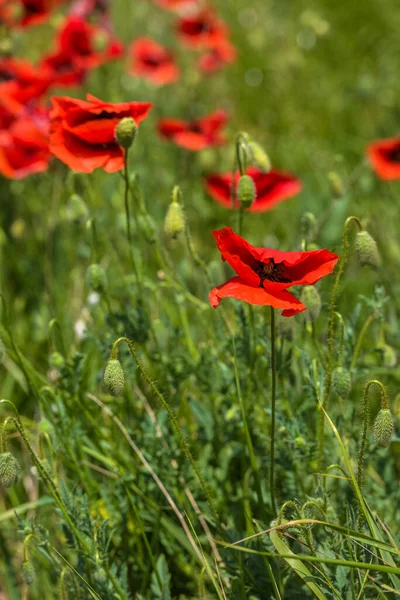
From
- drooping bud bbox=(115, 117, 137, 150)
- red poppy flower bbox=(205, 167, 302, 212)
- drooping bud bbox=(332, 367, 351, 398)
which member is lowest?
drooping bud bbox=(332, 367, 351, 398)

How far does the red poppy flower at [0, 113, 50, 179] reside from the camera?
9.96 ft

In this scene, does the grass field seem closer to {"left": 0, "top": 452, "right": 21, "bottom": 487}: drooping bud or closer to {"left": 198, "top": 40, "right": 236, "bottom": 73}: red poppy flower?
{"left": 0, "top": 452, "right": 21, "bottom": 487}: drooping bud

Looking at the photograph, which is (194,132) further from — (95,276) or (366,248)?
(366,248)

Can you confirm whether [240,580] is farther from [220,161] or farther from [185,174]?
[220,161]

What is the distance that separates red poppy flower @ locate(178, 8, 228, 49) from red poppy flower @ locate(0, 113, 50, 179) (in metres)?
1.44

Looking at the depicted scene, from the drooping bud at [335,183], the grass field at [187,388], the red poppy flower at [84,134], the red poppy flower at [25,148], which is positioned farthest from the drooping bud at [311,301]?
the red poppy flower at [25,148]

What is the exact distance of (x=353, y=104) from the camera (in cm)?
489

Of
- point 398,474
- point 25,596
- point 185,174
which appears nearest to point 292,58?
point 185,174

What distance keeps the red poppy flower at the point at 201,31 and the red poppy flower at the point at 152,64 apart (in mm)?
171

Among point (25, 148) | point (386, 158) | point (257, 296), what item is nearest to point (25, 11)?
point (25, 148)

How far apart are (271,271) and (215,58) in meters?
3.31

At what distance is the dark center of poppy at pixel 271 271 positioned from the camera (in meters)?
1.68

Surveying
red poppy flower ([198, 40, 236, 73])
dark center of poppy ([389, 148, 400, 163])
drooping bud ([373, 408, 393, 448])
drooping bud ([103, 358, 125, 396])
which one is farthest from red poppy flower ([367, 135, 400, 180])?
drooping bud ([103, 358, 125, 396])

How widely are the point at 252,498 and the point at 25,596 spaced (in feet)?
2.00
